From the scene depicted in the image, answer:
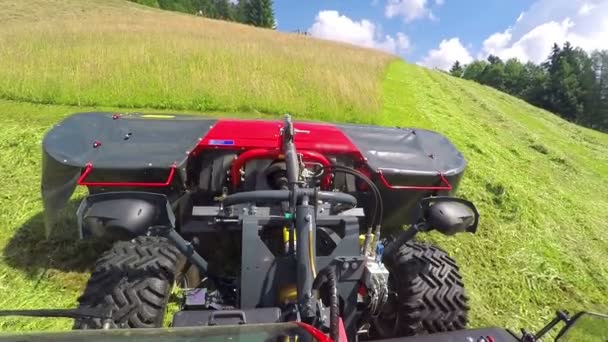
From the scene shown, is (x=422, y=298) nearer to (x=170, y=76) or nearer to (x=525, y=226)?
(x=525, y=226)

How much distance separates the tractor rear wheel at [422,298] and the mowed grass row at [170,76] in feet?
19.8

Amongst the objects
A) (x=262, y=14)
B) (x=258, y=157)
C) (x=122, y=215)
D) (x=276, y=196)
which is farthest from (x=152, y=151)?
(x=262, y=14)

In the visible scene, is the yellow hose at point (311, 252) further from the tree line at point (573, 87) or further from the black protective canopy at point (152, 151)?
the tree line at point (573, 87)

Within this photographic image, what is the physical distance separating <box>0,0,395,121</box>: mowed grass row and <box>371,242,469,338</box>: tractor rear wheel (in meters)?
6.04

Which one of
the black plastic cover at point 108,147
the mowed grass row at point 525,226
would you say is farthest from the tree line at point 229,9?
the black plastic cover at point 108,147

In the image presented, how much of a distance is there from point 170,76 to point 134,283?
731 centimetres

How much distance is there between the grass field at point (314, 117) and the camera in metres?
3.60

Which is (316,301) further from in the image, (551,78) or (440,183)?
(551,78)

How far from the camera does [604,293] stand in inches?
Answer: 158

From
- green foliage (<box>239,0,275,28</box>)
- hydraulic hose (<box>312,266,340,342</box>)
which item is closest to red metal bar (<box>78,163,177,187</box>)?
hydraulic hose (<box>312,266,340,342</box>)

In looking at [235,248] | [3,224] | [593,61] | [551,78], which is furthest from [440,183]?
[593,61]

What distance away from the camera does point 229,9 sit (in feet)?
219

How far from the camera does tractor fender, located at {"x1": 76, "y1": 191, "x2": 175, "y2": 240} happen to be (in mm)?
1979

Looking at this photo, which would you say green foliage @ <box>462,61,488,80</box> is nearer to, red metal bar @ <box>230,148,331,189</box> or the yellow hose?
red metal bar @ <box>230,148,331,189</box>
